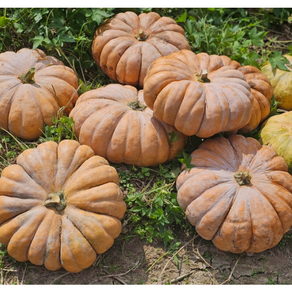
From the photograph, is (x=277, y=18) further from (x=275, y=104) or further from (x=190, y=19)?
(x=275, y=104)

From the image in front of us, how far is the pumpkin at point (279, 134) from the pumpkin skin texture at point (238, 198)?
10.6 inches

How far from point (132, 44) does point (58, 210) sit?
242 centimetres

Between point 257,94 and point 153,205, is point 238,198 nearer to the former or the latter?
point 153,205

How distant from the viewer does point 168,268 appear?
3.89 meters

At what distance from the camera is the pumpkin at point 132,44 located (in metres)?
4.81

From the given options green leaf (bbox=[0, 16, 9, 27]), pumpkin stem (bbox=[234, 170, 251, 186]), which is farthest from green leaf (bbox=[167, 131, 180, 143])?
green leaf (bbox=[0, 16, 9, 27])

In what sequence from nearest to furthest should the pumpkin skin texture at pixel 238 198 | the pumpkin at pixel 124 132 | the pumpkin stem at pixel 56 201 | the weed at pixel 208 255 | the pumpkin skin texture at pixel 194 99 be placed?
the pumpkin stem at pixel 56 201
the pumpkin skin texture at pixel 238 198
the pumpkin skin texture at pixel 194 99
the weed at pixel 208 255
the pumpkin at pixel 124 132

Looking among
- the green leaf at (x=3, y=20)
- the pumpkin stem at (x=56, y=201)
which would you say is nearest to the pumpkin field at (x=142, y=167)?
the pumpkin stem at (x=56, y=201)

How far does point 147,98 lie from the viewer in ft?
13.4

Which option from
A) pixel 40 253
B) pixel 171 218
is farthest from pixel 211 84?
pixel 40 253

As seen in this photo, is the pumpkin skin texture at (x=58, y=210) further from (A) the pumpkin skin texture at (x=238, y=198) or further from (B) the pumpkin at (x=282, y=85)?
(B) the pumpkin at (x=282, y=85)

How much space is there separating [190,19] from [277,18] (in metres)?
1.52

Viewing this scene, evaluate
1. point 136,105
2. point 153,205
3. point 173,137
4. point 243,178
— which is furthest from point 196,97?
point 153,205

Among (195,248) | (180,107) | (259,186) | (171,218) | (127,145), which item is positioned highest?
(180,107)
